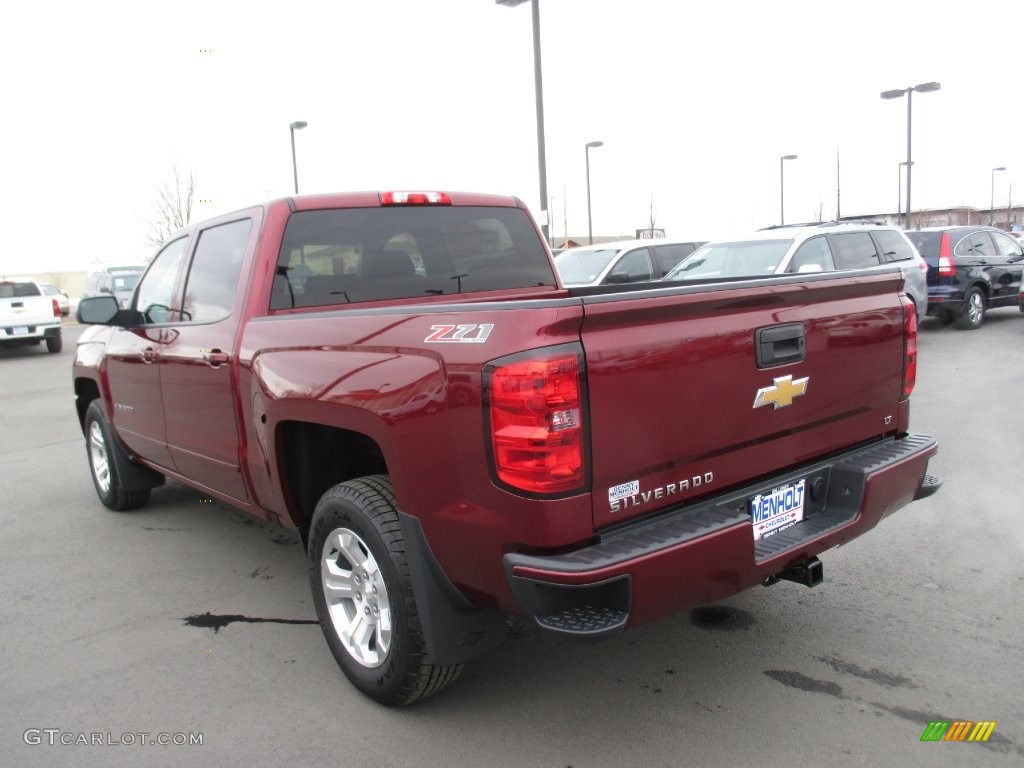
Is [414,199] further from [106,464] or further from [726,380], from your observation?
[106,464]

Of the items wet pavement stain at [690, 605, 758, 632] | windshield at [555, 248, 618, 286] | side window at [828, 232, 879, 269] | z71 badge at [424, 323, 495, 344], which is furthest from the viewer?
windshield at [555, 248, 618, 286]

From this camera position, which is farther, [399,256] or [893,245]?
[893,245]

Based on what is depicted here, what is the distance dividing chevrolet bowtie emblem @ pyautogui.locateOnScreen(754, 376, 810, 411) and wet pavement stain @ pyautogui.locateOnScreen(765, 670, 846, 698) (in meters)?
1.10

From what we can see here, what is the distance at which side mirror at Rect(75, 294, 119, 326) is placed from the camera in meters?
4.84

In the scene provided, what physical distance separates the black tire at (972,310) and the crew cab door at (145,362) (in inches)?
539

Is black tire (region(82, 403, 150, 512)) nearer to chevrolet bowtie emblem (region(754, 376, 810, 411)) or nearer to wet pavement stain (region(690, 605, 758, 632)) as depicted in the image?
wet pavement stain (region(690, 605, 758, 632))

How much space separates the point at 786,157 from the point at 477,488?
3562 cm

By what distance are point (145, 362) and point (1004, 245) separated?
1576 centimetres

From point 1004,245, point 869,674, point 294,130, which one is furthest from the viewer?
point 294,130

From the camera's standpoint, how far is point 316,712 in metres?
3.17

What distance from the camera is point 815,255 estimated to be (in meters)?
10.8

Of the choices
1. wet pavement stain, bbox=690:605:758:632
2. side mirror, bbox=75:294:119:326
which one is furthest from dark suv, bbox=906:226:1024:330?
side mirror, bbox=75:294:119:326

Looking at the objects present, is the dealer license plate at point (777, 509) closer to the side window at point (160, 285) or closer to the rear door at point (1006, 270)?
the side window at point (160, 285)

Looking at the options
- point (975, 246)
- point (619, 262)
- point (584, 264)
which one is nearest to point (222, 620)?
point (619, 262)
